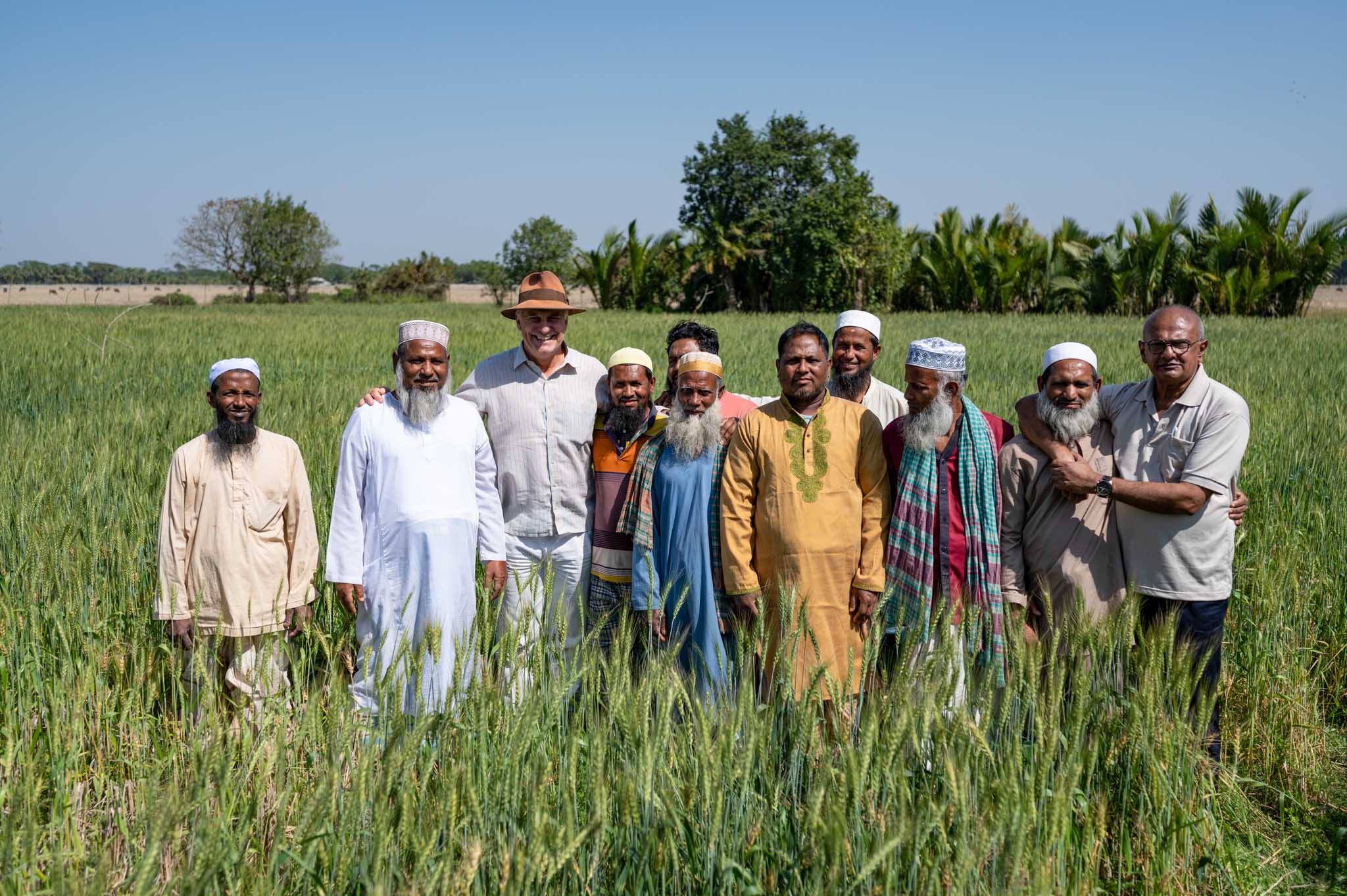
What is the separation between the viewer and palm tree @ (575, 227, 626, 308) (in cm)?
3278

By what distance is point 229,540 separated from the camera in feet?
10.3

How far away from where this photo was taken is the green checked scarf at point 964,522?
9.51 feet

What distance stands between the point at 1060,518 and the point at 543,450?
1846mm

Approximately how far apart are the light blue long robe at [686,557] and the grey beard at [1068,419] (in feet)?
3.65

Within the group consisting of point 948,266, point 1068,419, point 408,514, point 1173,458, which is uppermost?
point 948,266

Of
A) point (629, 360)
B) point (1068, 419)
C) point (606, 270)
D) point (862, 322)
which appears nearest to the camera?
point (1068, 419)

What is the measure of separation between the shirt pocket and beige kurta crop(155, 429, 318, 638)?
2.90 metres

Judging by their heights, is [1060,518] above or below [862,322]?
below

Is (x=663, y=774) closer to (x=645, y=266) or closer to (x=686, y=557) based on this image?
(x=686, y=557)

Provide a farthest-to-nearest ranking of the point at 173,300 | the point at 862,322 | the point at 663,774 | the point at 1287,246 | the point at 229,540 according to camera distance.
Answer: the point at 173,300 → the point at 1287,246 → the point at 862,322 → the point at 229,540 → the point at 663,774

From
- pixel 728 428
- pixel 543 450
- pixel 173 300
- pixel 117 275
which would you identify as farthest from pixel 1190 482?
pixel 117 275

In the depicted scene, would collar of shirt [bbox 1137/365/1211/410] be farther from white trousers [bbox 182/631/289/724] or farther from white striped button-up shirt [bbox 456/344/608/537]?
white trousers [bbox 182/631/289/724]

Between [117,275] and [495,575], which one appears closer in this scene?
[495,575]

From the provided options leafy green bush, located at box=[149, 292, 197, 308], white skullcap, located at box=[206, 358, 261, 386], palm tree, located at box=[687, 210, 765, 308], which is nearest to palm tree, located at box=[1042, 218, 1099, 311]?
palm tree, located at box=[687, 210, 765, 308]
